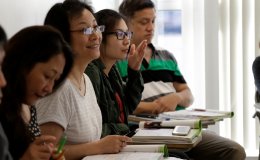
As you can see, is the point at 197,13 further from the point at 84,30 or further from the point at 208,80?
the point at 84,30

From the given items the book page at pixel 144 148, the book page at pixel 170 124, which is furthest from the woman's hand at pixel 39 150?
the book page at pixel 170 124

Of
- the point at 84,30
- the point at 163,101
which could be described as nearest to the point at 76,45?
the point at 84,30

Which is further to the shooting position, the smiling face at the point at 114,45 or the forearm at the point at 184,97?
the forearm at the point at 184,97

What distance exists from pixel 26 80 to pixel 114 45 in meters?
1.00

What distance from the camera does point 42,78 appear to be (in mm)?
1375

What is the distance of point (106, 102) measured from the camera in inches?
86.1

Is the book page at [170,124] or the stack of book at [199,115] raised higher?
the book page at [170,124]

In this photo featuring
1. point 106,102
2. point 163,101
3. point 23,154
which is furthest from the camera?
point 163,101

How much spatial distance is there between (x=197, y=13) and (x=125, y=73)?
4.30ft

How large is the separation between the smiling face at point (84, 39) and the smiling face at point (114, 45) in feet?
1.10

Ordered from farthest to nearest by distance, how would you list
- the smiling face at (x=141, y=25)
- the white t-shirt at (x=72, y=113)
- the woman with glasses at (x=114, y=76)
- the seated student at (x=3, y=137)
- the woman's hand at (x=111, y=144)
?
the smiling face at (x=141, y=25), the woman with glasses at (x=114, y=76), the woman's hand at (x=111, y=144), the white t-shirt at (x=72, y=113), the seated student at (x=3, y=137)

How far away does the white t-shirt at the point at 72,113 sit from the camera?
5.58 feet

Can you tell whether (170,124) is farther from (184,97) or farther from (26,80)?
(26,80)

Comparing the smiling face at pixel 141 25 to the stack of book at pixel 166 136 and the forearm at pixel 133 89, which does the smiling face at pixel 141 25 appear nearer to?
the forearm at pixel 133 89
